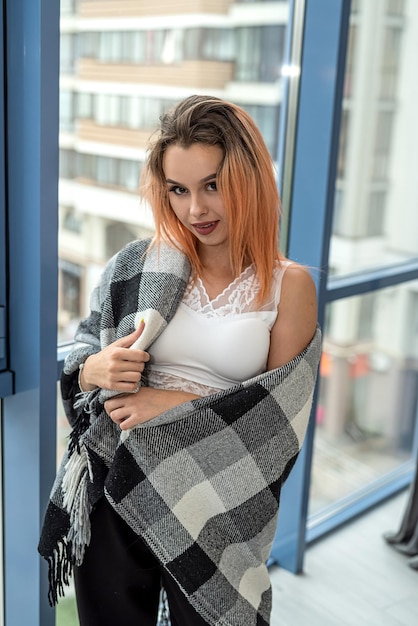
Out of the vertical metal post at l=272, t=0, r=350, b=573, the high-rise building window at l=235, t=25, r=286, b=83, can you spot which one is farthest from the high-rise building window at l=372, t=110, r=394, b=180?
the vertical metal post at l=272, t=0, r=350, b=573

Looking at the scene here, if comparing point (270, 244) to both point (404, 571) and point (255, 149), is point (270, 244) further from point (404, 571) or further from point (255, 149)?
point (404, 571)

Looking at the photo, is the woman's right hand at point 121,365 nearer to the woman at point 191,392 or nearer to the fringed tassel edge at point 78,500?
the woman at point 191,392

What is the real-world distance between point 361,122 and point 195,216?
1.89 m

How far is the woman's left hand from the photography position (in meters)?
1.40

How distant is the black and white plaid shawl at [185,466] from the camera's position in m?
1.42

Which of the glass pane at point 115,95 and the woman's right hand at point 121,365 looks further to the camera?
the glass pane at point 115,95

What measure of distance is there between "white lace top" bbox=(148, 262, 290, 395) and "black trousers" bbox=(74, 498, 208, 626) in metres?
0.31

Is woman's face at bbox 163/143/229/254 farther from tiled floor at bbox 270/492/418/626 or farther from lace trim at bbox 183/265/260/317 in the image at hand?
tiled floor at bbox 270/492/418/626

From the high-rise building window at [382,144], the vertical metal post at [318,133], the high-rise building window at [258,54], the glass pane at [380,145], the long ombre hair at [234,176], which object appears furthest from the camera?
the high-rise building window at [382,144]

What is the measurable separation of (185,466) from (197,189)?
1.72ft

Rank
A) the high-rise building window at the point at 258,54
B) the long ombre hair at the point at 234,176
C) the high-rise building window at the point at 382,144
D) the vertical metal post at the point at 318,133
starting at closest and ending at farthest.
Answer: the long ombre hair at the point at 234,176 < the vertical metal post at the point at 318,133 < the high-rise building window at the point at 258,54 < the high-rise building window at the point at 382,144

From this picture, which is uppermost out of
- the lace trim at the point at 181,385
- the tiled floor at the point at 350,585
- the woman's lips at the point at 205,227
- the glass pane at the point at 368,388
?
the woman's lips at the point at 205,227

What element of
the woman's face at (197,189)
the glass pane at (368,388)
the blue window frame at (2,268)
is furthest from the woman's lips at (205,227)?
the glass pane at (368,388)

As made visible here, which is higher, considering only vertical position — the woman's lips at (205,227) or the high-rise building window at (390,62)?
the high-rise building window at (390,62)
